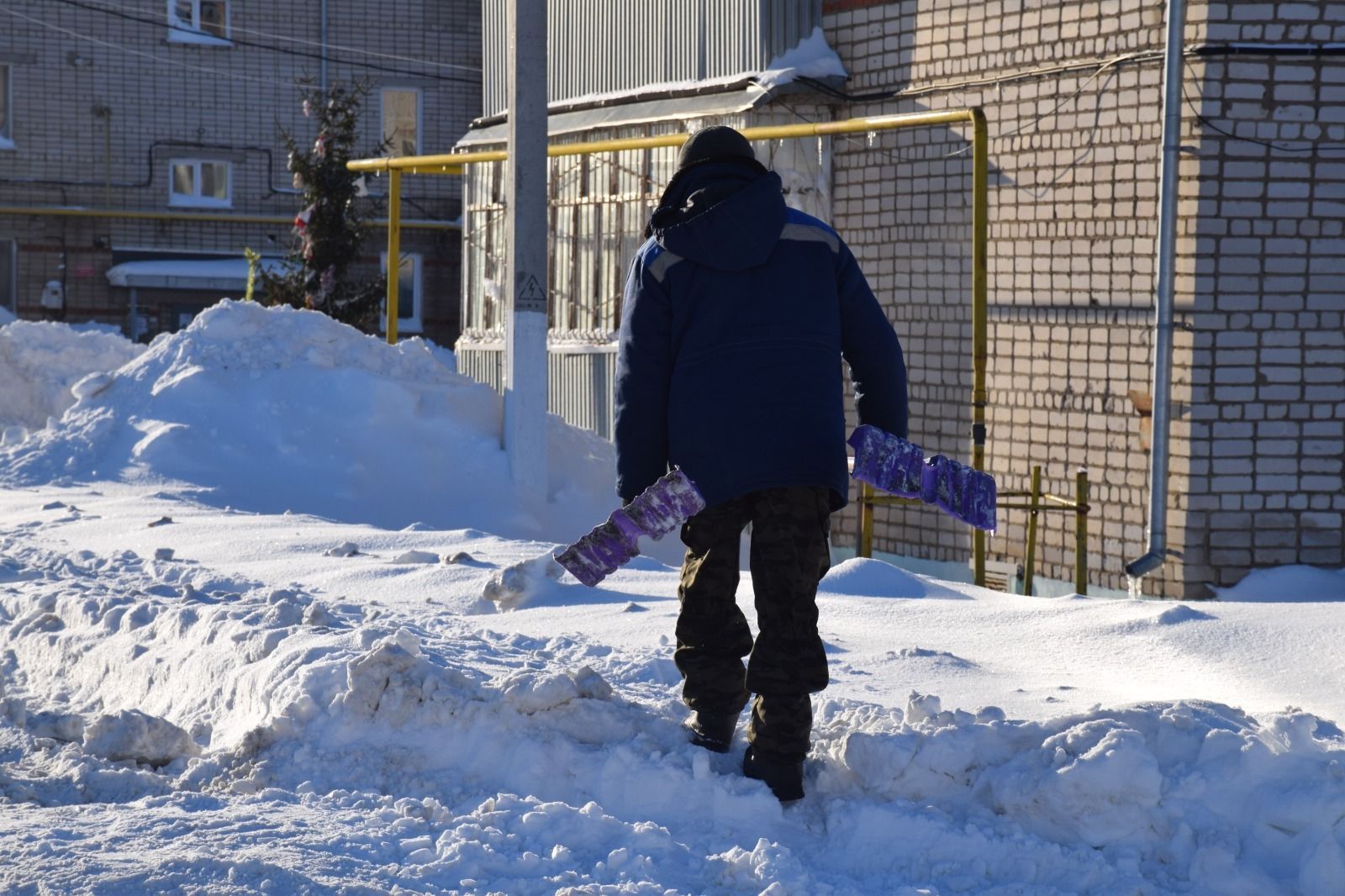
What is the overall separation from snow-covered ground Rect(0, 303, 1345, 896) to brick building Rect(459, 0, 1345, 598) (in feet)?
7.94

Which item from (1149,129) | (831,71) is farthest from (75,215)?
(1149,129)

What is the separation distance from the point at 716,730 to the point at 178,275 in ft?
72.5

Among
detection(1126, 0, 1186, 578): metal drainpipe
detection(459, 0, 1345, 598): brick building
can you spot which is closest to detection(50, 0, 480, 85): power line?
detection(459, 0, 1345, 598): brick building

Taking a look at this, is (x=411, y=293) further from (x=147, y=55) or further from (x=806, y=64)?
(x=806, y=64)

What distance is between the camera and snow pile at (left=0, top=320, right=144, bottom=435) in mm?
12562

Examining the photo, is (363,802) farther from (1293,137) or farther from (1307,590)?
(1293,137)

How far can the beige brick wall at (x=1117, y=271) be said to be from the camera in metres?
7.79

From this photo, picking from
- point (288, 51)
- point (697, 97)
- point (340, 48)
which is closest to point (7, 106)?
point (288, 51)

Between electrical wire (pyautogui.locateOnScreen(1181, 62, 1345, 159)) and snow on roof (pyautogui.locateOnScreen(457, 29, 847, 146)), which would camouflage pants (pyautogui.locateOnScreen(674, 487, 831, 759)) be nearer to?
electrical wire (pyautogui.locateOnScreen(1181, 62, 1345, 159))

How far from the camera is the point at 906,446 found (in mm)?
3898

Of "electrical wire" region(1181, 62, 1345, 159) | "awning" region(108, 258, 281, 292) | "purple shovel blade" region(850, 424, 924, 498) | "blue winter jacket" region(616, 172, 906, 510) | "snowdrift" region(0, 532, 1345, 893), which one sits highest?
"electrical wire" region(1181, 62, 1345, 159)

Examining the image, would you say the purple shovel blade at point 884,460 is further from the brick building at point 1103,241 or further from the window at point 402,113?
the window at point 402,113

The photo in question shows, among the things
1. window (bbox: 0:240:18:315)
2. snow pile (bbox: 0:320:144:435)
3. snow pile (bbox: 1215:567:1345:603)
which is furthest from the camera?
window (bbox: 0:240:18:315)

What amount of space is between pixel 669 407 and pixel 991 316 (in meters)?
5.62
